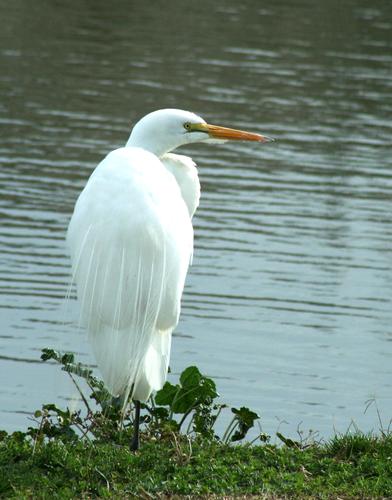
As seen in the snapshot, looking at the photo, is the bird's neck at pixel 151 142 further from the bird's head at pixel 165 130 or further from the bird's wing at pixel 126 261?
the bird's wing at pixel 126 261

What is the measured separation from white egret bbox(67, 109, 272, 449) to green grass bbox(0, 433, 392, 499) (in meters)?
0.34

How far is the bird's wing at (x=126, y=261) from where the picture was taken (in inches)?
206

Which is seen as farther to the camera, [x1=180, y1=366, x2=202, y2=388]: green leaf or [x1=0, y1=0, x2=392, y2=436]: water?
[x1=0, y1=0, x2=392, y2=436]: water

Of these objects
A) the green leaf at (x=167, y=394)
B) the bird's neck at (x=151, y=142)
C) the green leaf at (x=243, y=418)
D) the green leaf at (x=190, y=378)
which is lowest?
the green leaf at (x=243, y=418)

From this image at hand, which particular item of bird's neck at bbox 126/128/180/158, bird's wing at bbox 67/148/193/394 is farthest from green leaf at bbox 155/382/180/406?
bird's neck at bbox 126/128/180/158

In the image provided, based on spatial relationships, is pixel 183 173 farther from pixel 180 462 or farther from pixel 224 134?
pixel 180 462

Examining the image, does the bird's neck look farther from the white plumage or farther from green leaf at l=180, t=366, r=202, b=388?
green leaf at l=180, t=366, r=202, b=388

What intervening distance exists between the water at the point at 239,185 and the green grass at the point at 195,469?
841 millimetres

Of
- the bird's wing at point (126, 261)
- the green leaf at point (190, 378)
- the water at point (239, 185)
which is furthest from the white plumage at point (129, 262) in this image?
the water at point (239, 185)

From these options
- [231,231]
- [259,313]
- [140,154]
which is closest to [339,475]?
[140,154]

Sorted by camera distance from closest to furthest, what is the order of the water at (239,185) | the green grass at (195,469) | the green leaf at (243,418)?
the green grass at (195,469), the green leaf at (243,418), the water at (239,185)

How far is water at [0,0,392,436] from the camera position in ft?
27.8

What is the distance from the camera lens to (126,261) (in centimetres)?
525

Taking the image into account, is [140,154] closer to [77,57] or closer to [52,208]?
[52,208]
